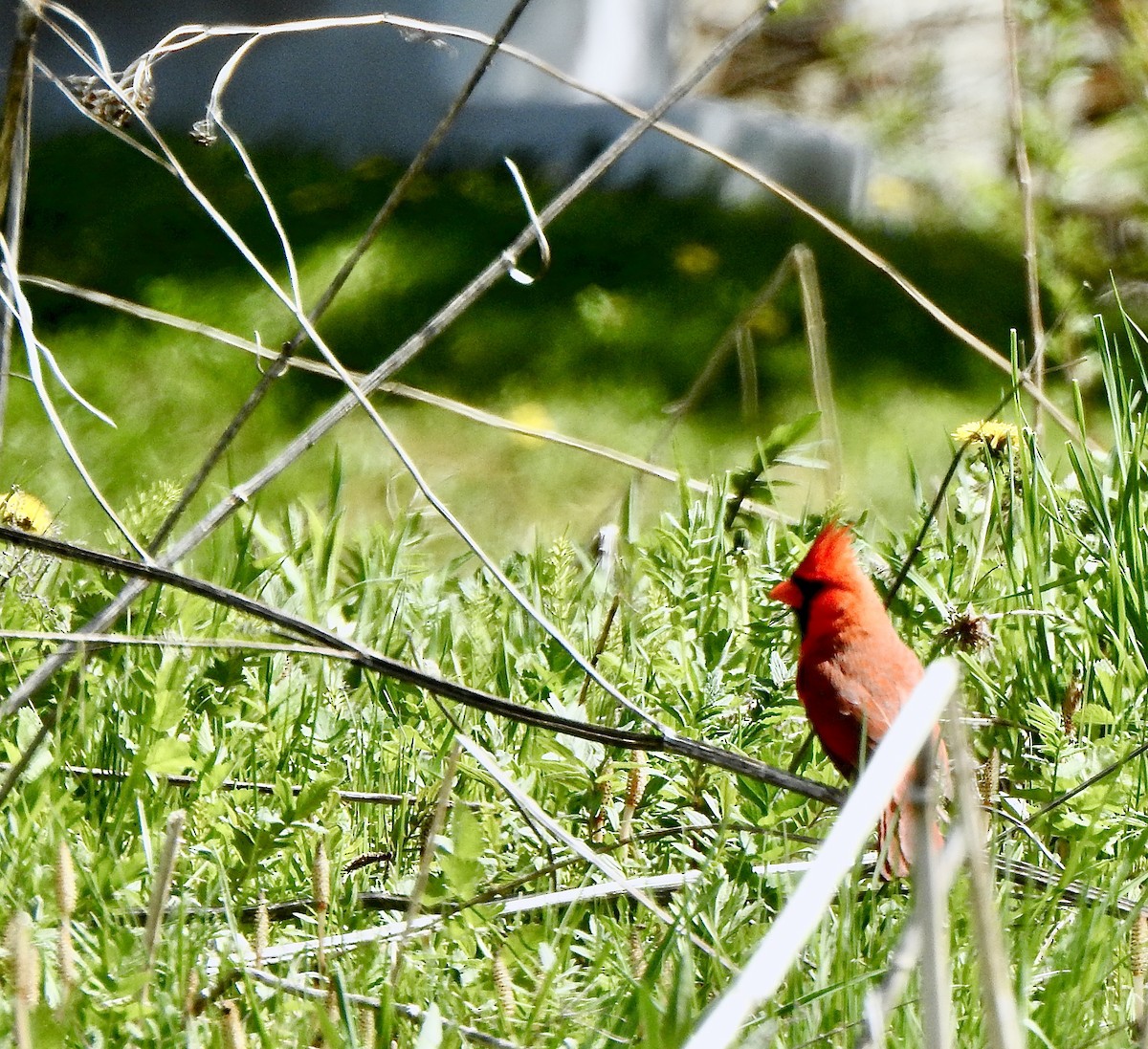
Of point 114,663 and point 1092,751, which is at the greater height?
point 1092,751

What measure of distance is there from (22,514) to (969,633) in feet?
4.12

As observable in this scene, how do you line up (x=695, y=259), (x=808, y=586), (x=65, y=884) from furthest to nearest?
(x=695, y=259), (x=808, y=586), (x=65, y=884)

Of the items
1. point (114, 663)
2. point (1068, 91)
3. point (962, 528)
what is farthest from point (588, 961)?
point (1068, 91)

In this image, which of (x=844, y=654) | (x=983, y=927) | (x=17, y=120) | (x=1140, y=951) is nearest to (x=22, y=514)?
(x=17, y=120)

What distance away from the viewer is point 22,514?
204 cm

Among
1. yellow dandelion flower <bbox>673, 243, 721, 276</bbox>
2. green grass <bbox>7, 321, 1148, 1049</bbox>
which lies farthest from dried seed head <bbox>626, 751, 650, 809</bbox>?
yellow dandelion flower <bbox>673, 243, 721, 276</bbox>

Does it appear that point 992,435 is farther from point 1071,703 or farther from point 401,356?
point 401,356

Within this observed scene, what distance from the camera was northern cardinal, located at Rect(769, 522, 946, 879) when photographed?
1.79m

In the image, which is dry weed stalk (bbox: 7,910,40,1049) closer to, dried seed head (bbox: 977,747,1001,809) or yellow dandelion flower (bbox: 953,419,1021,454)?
dried seed head (bbox: 977,747,1001,809)

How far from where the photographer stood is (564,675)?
1.93m

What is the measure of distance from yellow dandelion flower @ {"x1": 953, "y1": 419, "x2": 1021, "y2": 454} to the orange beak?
337mm

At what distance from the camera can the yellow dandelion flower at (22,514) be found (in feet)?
6.40

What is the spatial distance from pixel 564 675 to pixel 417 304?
2071 mm

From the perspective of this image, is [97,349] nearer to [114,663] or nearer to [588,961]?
[114,663]
